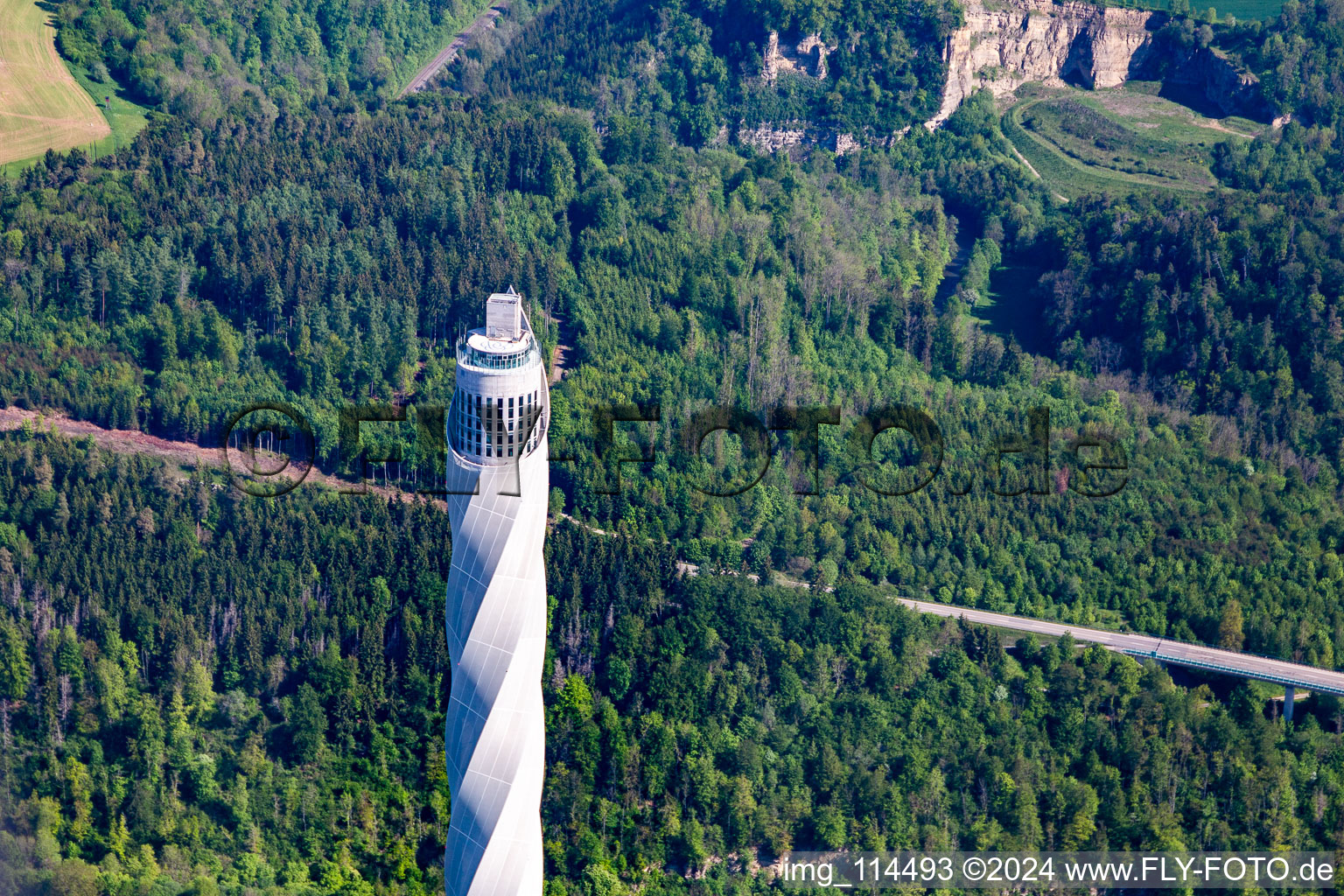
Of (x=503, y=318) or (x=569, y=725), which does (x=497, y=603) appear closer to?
(x=503, y=318)

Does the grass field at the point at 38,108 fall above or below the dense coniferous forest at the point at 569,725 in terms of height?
above

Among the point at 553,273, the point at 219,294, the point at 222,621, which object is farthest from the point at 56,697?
the point at 553,273

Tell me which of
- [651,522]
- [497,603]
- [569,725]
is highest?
[497,603]

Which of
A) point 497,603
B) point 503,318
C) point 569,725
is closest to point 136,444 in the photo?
point 569,725

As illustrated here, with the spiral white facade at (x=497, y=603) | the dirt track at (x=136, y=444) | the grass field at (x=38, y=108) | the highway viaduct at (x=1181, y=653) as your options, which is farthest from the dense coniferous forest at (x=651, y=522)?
the spiral white facade at (x=497, y=603)

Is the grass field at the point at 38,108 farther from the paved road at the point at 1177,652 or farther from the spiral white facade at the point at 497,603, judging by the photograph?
the spiral white facade at the point at 497,603

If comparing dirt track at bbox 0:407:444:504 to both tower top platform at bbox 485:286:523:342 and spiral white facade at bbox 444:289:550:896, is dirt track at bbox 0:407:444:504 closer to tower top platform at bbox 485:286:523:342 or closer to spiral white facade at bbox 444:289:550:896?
spiral white facade at bbox 444:289:550:896

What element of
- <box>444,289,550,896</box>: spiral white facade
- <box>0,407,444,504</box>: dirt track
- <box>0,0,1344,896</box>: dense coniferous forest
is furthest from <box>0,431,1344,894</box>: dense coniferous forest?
<box>444,289,550,896</box>: spiral white facade
